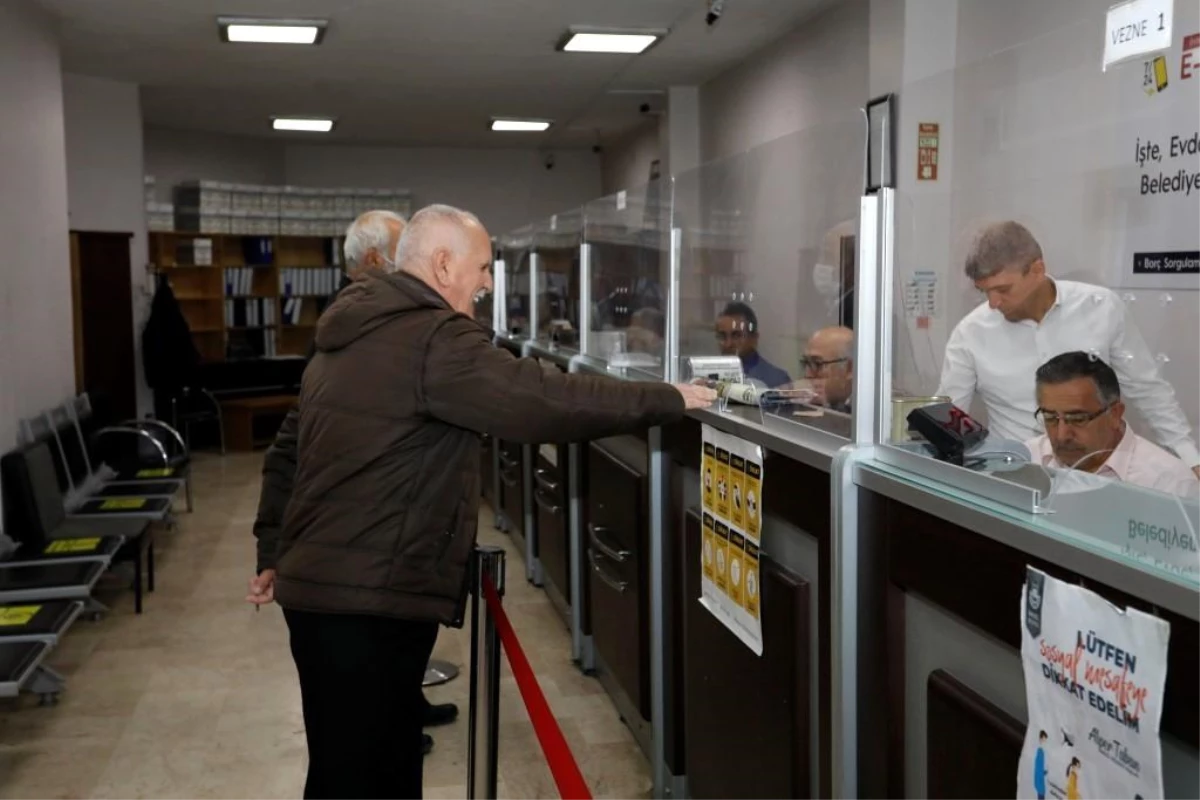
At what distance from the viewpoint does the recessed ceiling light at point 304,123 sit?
1100 centimetres

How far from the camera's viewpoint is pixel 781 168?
99.2 inches

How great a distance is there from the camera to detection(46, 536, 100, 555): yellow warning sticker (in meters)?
4.59

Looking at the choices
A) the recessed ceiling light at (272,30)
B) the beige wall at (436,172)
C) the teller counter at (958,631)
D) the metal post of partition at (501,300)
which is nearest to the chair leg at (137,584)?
the metal post of partition at (501,300)

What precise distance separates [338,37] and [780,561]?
6335 mm

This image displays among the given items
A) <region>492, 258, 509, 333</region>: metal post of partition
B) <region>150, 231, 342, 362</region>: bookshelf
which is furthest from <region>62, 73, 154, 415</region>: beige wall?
<region>492, 258, 509, 333</region>: metal post of partition

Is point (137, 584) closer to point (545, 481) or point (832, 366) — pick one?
point (545, 481)

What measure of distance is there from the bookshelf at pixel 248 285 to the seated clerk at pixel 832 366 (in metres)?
9.53

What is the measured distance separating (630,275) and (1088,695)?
2.73 m

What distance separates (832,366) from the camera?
226 cm

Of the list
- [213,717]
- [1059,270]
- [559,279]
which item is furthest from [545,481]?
[1059,270]

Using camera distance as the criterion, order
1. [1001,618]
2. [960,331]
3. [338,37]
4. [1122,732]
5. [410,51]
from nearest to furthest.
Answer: [1122,732] < [1001,618] < [960,331] < [338,37] < [410,51]

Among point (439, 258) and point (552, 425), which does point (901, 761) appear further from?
point (439, 258)

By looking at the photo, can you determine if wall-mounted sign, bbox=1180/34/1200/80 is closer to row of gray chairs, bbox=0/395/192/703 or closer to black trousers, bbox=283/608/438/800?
black trousers, bbox=283/608/438/800

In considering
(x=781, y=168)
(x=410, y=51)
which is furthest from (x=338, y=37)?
(x=781, y=168)
